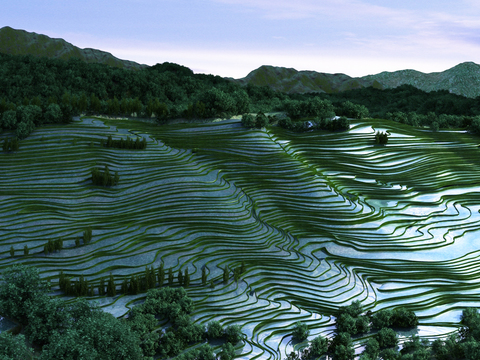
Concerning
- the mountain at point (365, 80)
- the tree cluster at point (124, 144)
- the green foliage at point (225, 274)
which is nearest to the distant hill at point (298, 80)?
the mountain at point (365, 80)

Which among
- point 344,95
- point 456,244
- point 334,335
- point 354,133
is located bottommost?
point 334,335

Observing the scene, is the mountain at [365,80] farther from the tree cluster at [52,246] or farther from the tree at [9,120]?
the tree cluster at [52,246]

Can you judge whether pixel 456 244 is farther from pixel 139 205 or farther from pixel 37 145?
pixel 37 145

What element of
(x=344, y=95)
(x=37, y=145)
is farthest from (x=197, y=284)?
(x=344, y=95)

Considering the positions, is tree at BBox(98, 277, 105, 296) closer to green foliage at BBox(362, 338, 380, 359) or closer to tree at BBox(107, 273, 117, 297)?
tree at BBox(107, 273, 117, 297)

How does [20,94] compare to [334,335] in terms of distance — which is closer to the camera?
[334,335]
